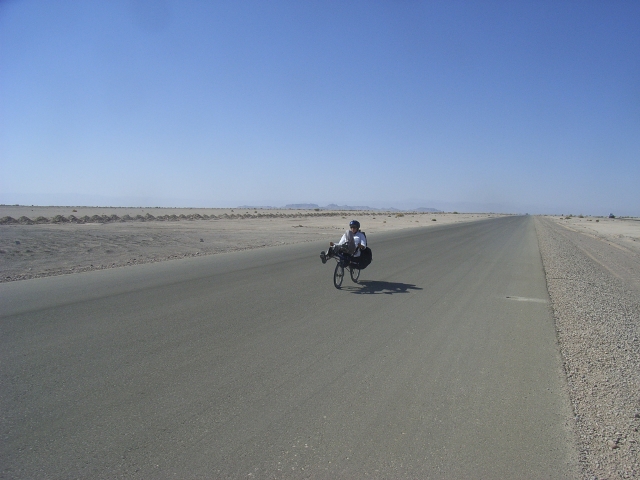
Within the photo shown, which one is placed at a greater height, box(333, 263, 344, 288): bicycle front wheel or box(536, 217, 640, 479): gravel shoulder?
box(333, 263, 344, 288): bicycle front wheel

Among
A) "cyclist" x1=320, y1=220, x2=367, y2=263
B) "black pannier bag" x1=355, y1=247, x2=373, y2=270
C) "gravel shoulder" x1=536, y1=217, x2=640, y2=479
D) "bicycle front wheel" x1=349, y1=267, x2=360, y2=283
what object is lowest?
"gravel shoulder" x1=536, y1=217, x2=640, y2=479

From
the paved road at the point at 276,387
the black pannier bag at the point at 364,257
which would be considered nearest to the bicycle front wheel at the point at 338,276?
the black pannier bag at the point at 364,257

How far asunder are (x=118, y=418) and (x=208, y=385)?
3.50ft

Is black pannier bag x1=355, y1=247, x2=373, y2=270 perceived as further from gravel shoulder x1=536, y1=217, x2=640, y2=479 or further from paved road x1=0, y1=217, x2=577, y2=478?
gravel shoulder x1=536, y1=217, x2=640, y2=479

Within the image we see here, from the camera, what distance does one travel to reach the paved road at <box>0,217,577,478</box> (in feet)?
12.7

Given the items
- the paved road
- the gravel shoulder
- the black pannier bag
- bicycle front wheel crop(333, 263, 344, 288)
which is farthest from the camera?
the black pannier bag

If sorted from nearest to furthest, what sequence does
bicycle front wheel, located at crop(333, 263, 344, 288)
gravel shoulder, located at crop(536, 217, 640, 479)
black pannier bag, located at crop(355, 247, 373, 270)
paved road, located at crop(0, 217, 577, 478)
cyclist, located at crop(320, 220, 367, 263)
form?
paved road, located at crop(0, 217, 577, 478) < gravel shoulder, located at crop(536, 217, 640, 479) < bicycle front wheel, located at crop(333, 263, 344, 288) < cyclist, located at crop(320, 220, 367, 263) < black pannier bag, located at crop(355, 247, 373, 270)

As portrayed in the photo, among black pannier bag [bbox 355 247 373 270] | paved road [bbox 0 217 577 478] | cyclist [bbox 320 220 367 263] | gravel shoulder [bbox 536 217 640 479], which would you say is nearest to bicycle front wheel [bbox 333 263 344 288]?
cyclist [bbox 320 220 367 263]

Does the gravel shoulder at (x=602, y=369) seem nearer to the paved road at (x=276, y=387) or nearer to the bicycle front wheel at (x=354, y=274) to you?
the paved road at (x=276, y=387)

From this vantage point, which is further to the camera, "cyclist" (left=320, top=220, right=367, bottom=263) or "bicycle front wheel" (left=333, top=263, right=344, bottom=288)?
"cyclist" (left=320, top=220, right=367, bottom=263)

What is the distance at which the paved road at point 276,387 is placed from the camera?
3.88m

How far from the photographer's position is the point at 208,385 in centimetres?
532

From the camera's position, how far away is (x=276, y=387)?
532 centimetres

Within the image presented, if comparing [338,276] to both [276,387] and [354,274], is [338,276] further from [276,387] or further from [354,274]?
[276,387]
